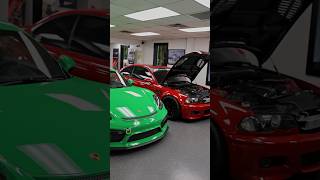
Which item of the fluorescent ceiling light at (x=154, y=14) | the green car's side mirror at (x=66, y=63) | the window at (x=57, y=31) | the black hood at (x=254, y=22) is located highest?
the fluorescent ceiling light at (x=154, y=14)

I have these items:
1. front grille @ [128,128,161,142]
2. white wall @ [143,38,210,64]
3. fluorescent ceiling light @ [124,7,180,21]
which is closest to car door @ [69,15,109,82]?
front grille @ [128,128,161,142]

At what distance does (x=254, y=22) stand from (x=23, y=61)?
4.63 ft

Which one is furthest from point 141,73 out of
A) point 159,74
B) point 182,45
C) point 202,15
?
point 182,45

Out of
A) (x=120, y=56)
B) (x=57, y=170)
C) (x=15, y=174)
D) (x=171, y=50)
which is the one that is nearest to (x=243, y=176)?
(x=57, y=170)

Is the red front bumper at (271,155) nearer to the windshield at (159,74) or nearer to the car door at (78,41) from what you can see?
the car door at (78,41)

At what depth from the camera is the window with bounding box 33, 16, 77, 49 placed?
1.10 meters

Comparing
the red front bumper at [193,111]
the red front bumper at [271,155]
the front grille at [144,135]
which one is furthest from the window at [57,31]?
the red front bumper at [193,111]

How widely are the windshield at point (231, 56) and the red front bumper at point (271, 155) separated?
524mm

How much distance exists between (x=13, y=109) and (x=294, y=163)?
1.76 metres

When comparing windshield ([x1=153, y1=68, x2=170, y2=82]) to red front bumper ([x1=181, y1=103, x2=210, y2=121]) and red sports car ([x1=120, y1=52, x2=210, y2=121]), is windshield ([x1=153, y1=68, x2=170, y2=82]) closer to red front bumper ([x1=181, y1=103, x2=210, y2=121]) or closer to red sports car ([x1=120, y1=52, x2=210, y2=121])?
red sports car ([x1=120, y1=52, x2=210, y2=121])

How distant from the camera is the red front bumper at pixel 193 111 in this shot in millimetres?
3695

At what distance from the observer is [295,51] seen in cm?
164

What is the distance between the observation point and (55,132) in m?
1.06

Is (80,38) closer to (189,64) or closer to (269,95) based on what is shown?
(269,95)
